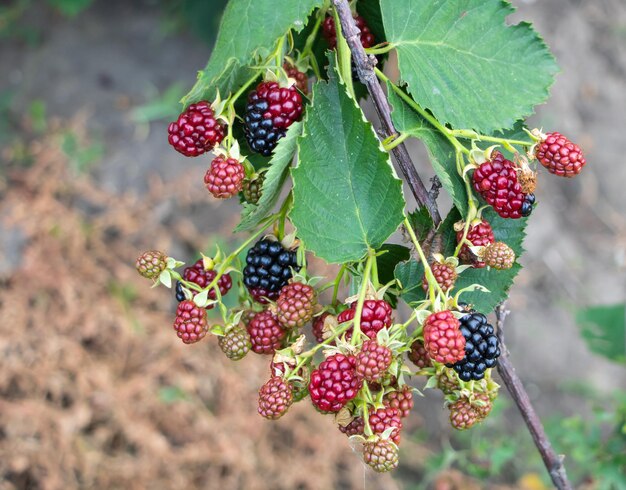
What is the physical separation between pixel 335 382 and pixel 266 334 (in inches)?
5.4

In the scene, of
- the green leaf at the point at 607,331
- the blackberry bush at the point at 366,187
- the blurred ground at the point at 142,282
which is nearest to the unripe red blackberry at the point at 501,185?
the blackberry bush at the point at 366,187

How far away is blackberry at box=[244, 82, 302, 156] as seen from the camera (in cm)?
89

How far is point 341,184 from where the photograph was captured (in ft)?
3.04

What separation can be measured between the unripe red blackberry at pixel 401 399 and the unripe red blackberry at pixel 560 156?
35cm

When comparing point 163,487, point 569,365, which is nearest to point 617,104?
point 569,365

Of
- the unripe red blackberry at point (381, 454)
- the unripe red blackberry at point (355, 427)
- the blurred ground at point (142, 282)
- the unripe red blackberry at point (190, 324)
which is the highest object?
the unripe red blackberry at point (381, 454)

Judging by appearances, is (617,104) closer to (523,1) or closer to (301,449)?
(523,1)

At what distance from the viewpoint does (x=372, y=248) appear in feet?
3.02

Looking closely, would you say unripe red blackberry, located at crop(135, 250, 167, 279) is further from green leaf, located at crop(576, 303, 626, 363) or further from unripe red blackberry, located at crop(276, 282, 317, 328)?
green leaf, located at crop(576, 303, 626, 363)

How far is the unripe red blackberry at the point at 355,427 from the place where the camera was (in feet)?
2.90

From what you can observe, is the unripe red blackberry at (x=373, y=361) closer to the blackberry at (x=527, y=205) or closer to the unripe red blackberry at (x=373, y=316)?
the unripe red blackberry at (x=373, y=316)

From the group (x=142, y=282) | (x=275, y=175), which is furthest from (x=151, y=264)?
(x=142, y=282)

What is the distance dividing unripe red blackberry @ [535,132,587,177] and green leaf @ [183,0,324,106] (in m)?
0.36

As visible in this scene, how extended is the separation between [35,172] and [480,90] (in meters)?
2.60
